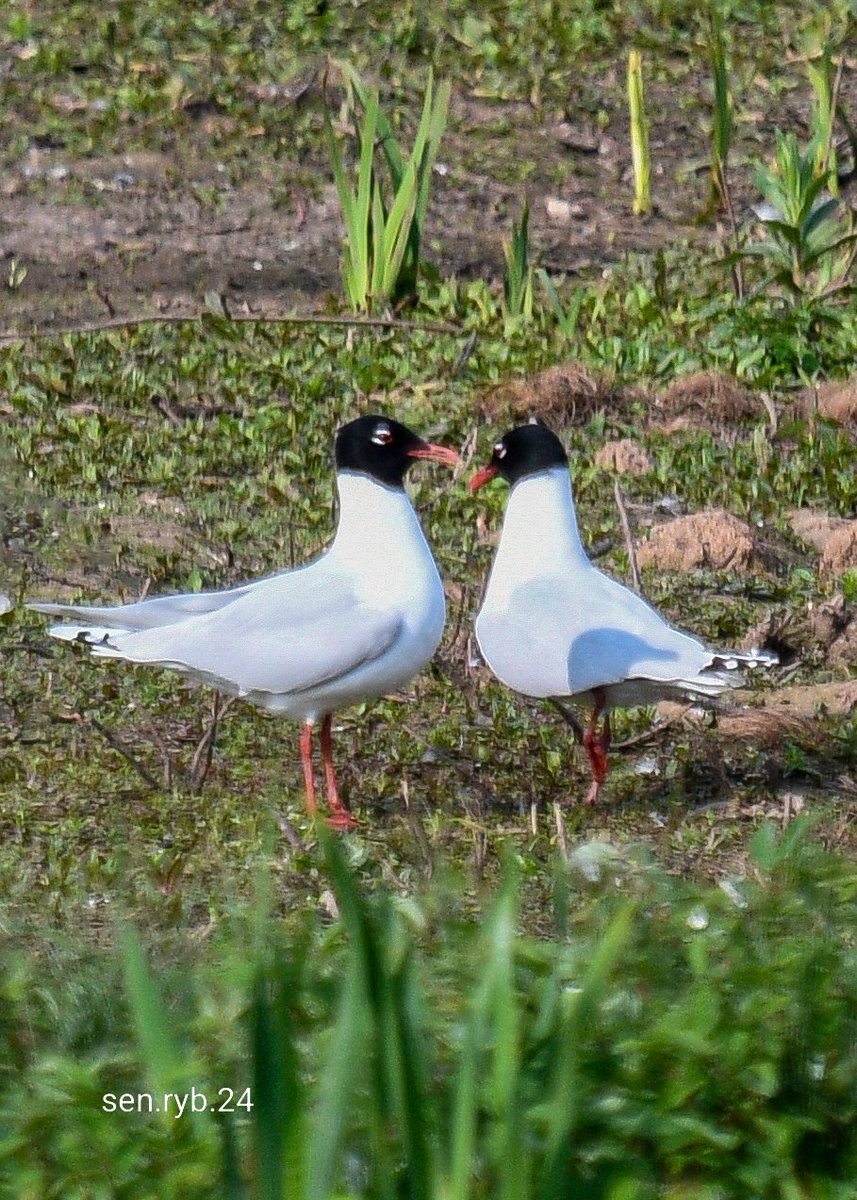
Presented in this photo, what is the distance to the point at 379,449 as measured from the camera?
528 centimetres

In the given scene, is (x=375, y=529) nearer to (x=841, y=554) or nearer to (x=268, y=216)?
(x=841, y=554)

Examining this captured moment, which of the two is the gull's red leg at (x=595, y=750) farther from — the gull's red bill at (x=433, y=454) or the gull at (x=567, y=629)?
the gull's red bill at (x=433, y=454)

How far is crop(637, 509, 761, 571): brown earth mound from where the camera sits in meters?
6.25

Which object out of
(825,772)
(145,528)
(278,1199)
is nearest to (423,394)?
(145,528)

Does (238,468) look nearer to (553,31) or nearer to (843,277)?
(843,277)

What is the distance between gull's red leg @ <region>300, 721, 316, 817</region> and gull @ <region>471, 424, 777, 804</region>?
0.47 m

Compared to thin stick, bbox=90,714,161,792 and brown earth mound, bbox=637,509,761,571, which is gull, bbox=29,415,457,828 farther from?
brown earth mound, bbox=637,509,761,571

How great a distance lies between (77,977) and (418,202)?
218 inches

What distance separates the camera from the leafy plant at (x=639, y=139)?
9445 mm

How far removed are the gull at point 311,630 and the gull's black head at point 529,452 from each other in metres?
0.51

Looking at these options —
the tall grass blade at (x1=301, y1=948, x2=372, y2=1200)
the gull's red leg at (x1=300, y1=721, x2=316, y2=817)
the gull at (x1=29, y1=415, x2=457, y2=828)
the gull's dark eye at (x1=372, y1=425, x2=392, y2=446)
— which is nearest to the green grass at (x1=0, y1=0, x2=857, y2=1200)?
the tall grass blade at (x1=301, y1=948, x2=372, y2=1200)

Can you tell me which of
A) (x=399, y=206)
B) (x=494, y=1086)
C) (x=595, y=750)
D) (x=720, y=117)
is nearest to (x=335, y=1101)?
(x=494, y=1086)

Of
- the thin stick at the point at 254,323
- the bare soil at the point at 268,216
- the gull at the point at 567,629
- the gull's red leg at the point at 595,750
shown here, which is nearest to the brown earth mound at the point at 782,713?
the gull at the point at 567,629

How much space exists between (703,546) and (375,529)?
156cm
